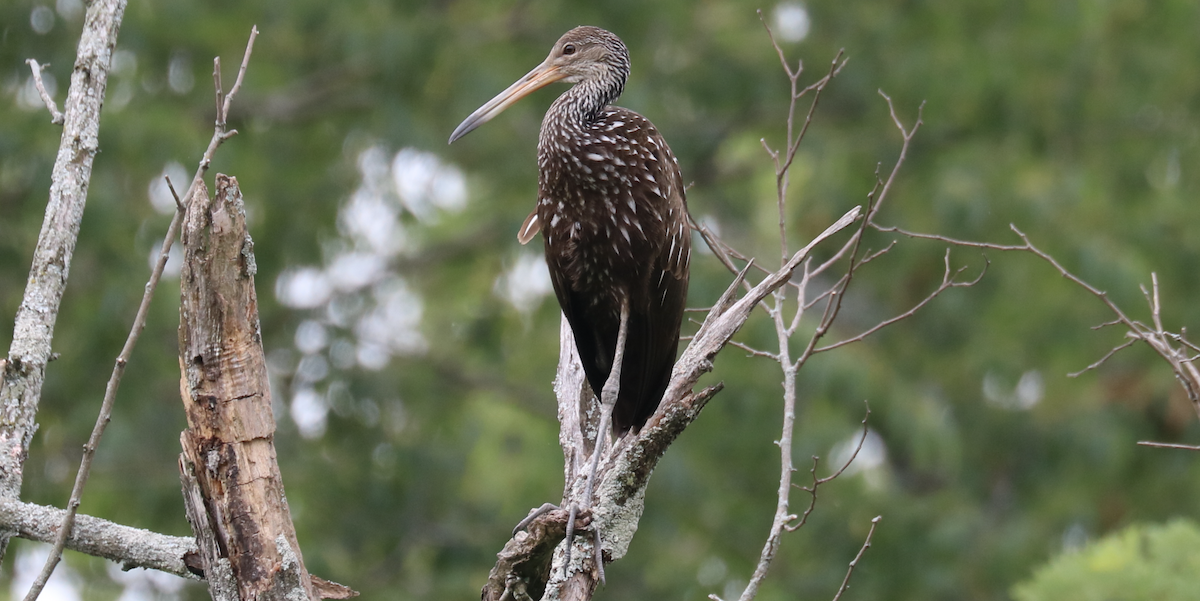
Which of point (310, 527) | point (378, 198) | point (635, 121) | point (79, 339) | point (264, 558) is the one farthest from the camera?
point (378, 198)

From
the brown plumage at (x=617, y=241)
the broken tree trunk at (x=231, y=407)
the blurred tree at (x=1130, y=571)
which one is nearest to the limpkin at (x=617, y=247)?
the brown plumage at (x=617, y=241)

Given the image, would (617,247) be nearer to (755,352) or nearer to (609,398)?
(609,398)

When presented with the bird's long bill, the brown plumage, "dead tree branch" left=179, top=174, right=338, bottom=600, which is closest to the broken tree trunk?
"dead tree branch" left=179, top=174, right=338, bottom=600

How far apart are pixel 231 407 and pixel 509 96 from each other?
5.81 feet

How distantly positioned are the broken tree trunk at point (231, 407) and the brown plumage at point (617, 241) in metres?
1.13

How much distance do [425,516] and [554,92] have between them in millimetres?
2932

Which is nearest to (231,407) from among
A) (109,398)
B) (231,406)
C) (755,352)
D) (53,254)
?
(231,406)

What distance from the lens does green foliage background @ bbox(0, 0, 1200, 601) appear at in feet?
23.1

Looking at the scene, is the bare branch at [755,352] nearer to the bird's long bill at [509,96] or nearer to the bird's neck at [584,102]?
the bird's neck at [584,102]

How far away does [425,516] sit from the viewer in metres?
8.25

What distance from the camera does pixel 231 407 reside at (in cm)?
258

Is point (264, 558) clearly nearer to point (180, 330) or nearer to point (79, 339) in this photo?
point (180, 330)

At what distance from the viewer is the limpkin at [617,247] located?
3447 mm

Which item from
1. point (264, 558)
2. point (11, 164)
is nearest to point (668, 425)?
point (264, 558)
